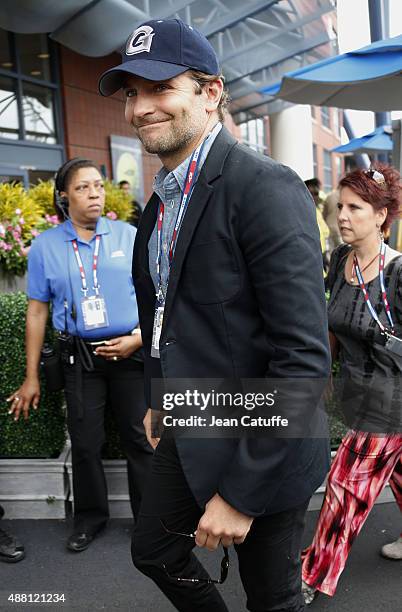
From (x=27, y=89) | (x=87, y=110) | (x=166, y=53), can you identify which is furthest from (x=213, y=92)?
(x=87, y=110)

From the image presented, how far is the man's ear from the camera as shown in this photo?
1.79m

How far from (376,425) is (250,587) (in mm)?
1056

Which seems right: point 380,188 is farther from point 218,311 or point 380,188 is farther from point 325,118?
point 325,118

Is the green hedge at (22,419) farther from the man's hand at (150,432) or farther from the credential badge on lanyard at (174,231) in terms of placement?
the credential badge on lanyard at (174,231)

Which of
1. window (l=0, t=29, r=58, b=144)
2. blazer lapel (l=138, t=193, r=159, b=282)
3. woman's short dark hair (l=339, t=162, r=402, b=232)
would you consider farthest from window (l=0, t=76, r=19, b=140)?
blazer lapel (l=138, t=193, r=159, b=282)

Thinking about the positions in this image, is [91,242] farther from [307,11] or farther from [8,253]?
[307,11]

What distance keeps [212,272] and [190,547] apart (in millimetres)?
915

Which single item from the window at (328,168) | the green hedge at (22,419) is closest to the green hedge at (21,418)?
the green hedge at (22,419)

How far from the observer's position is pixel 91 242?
3422 millimetres

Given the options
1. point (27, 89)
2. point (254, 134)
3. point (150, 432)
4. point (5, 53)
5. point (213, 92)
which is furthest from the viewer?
point (254, 134)

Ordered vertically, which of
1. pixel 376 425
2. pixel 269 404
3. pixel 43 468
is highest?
pixel 269 404

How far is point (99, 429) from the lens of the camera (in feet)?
11.5

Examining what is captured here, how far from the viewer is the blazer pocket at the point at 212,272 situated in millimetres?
1649

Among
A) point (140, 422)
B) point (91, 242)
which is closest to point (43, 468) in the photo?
point (140, 422)
